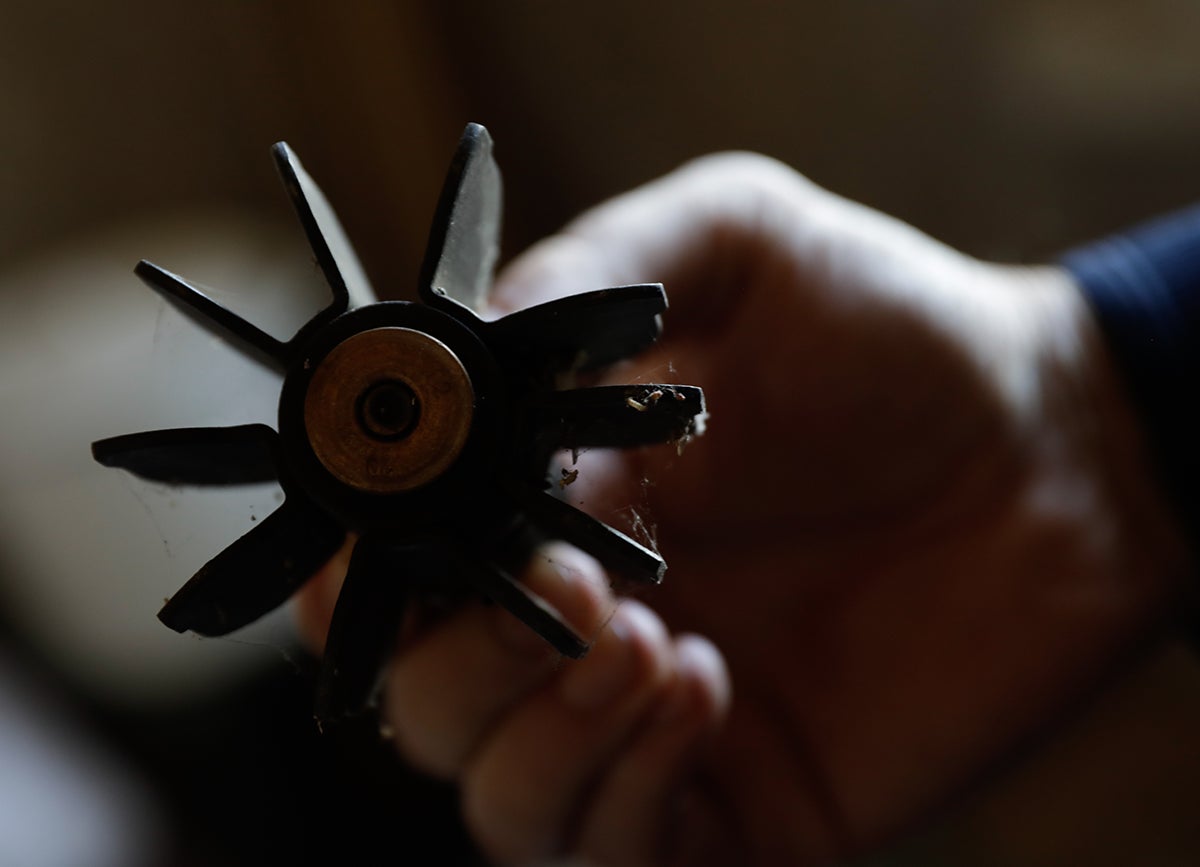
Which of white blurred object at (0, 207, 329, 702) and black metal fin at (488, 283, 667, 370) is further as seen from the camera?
white blurred object at (0, 207, 329, 702)

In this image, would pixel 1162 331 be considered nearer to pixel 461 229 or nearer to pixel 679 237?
pixel 679 237

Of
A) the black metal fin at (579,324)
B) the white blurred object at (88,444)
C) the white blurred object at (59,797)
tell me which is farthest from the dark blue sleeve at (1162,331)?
the white blurred object at (59,797)

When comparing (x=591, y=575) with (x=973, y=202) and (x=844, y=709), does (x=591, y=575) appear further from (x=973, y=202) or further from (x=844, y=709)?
(x=973, y=202)

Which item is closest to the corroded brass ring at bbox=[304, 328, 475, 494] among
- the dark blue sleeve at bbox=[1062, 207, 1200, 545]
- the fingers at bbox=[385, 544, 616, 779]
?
the fingers at bbox=[385, 544, 616, 779]

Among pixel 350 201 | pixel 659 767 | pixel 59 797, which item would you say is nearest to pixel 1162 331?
pixel 659 767

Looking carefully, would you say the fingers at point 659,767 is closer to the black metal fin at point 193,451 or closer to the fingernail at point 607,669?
the fingernail at point 607,669

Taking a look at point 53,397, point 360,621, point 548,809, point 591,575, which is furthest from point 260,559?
point 53,397

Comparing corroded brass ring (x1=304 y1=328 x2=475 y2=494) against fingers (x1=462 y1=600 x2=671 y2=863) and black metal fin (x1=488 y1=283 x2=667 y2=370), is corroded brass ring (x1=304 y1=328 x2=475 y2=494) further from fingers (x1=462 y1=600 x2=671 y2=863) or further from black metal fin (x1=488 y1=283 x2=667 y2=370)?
fingers (x1=462 y1=600 x2=671 y2=863)
